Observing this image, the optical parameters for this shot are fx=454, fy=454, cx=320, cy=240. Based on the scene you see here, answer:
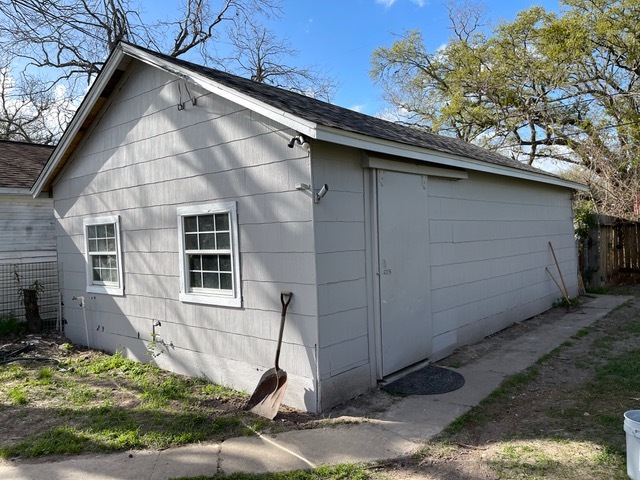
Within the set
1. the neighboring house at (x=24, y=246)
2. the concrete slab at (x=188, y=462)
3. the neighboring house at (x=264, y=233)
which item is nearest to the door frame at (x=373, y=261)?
the neighboring house at (x=264, y=233)

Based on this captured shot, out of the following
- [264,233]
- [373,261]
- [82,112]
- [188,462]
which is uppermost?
[82,112]

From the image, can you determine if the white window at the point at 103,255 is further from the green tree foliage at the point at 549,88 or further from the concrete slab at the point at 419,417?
the green tree foliage at the point at 549,88

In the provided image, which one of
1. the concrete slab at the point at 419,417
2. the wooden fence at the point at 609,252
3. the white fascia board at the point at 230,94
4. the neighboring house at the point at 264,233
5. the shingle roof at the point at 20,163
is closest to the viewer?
the concrete slab at the point at 419,417

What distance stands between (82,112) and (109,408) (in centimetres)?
464

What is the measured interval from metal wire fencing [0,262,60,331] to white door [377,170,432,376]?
7.19 metres

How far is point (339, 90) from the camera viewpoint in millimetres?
21875

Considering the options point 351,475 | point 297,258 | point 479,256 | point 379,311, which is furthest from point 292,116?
point 479,256

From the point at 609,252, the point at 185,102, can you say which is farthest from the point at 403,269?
the point at 609,252

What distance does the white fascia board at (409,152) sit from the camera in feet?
14.3

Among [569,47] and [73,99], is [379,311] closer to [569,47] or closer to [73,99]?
[569,47]

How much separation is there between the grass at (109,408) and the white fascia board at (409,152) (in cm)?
289

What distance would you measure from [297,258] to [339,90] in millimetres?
18823

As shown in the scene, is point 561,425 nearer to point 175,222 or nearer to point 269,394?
point 269,394

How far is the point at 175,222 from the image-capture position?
6.04 m
